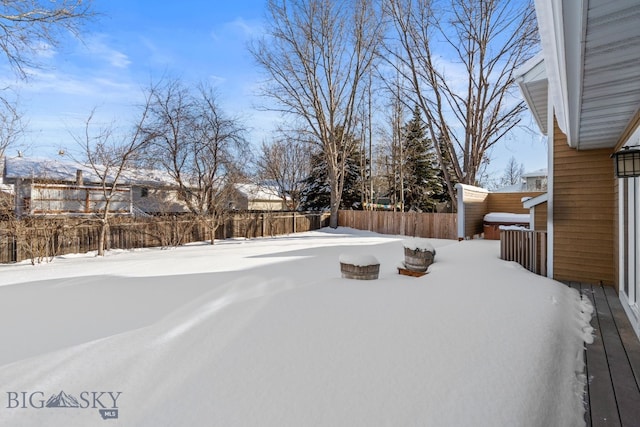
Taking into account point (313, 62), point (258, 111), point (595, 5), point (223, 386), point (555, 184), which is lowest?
point (223, 386)

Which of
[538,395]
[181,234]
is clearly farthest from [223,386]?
[181,234]

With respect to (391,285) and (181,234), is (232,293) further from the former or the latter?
(181,234)

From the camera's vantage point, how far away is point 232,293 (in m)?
4.54

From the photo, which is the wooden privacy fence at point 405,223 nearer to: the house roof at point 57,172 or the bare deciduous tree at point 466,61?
the bare deciduous tree at point 466,61

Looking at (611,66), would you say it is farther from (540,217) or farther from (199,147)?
(199,147)

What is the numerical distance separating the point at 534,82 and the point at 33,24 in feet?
27.5

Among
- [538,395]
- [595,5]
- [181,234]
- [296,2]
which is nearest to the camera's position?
[595,5]

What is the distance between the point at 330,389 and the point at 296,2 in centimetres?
1823

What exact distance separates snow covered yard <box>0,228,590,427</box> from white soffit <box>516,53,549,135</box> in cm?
303

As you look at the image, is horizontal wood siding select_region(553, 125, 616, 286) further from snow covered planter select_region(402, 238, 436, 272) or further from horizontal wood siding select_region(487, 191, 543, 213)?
horizontal wood siding select_region(487, 191, 543, 213)

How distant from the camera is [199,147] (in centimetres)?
1326

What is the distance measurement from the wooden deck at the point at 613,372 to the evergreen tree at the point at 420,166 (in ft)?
59.0

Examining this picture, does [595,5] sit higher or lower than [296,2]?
lower

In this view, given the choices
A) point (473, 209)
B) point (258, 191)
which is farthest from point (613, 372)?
point (258, 191)
